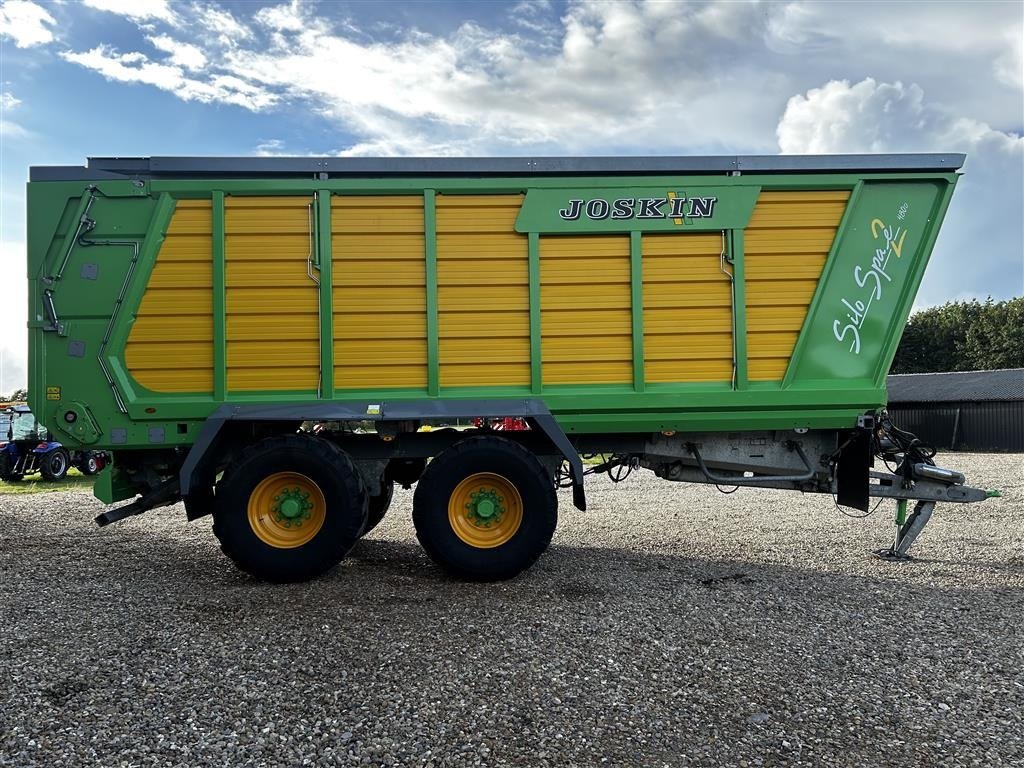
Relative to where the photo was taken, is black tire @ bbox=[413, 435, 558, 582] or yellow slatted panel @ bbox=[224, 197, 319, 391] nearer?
black tire @ bbox=[413, 435, 558, 582]

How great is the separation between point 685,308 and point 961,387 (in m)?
28.8

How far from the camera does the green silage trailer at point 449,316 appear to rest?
5820 mm

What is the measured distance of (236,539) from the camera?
5.71m

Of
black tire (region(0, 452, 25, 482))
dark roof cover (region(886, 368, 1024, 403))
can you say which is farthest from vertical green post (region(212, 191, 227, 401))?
dark roof cover (region(886, 368, 1024, 403))

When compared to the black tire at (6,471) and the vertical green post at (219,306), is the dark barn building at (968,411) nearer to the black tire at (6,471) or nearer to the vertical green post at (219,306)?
the vertical green post at (219,306)

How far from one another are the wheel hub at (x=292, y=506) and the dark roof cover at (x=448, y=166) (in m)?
2.52

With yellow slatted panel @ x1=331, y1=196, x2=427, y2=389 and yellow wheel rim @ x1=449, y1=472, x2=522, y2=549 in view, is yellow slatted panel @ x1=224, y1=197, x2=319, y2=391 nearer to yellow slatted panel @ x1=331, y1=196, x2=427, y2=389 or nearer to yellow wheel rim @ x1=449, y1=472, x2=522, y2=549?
yellow slatted panel @ x1=331, y1=196, x2=427, y2=389

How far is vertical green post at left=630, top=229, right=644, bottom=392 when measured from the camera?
19.7 feet

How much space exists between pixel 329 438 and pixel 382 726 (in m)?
3.10

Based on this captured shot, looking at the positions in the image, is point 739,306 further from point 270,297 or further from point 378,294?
point 270,297

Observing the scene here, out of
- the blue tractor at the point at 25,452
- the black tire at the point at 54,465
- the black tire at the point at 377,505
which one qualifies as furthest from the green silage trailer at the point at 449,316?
the black tire at the point at 54,465

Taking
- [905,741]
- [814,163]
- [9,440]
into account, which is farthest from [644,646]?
[9,440]

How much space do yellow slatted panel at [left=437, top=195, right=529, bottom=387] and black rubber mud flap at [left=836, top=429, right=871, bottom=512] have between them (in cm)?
279

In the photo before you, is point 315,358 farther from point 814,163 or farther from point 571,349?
point 814,163
